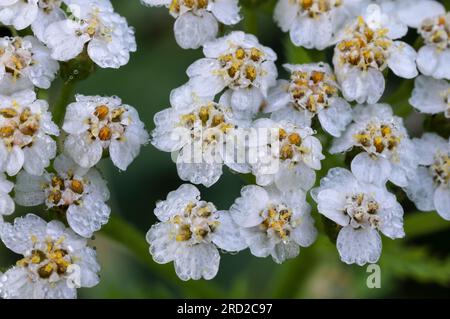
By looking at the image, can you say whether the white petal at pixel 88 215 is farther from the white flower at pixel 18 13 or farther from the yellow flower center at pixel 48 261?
the white flower at pixel 18 13

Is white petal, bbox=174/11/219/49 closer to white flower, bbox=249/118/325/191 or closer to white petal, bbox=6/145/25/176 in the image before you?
white flower, bbox=249/118/325/191

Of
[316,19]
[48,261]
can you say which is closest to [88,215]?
[48,261]

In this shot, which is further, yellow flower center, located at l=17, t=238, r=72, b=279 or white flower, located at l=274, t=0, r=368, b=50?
white flower, located at l=274, t=0, r=368, b=50

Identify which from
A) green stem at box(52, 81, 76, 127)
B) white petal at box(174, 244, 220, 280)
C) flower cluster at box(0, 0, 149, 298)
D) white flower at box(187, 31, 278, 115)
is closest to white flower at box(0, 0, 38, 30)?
flower cluster at box(0, 0, 149, 298)

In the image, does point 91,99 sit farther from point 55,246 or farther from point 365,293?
point 365,293

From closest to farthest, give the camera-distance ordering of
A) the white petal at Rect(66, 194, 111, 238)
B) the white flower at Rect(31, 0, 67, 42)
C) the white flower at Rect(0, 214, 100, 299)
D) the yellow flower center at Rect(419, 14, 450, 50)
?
1. the white flower at Rect(0, 214, 100, 299)
2. the white petal at Rect(66, 194, 111, 238)
3. the white flower at Rect(31, 0, 67, 42)
4. the yellow flower center at Rect(419, 14, 450, 50)

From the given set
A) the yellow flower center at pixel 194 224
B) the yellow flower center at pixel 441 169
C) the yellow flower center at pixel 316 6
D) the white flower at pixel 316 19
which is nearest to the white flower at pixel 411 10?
the white flower at pixel 316 19

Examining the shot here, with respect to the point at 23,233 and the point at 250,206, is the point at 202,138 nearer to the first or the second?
the point at 250,206
